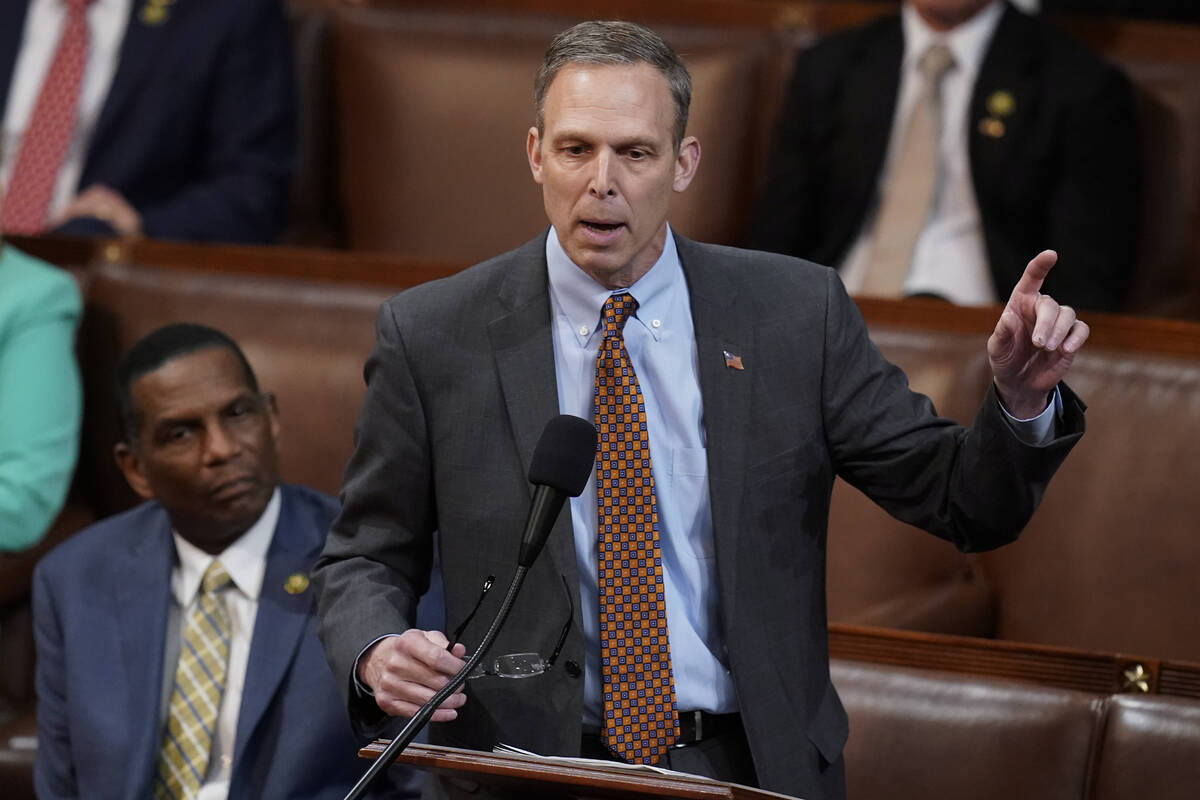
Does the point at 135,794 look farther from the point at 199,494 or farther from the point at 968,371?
the point at 968,371

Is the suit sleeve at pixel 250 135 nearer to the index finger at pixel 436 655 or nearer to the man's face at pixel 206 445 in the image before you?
the man's face at pixel 206 445

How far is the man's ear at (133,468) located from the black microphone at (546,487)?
965 mm

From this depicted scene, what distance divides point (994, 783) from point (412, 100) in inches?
67.7

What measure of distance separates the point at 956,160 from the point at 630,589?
61.8 inches

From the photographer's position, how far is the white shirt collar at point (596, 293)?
1.36m

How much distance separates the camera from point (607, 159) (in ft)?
4.22

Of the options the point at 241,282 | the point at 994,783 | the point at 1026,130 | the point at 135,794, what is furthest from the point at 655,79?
the point at 1026,130

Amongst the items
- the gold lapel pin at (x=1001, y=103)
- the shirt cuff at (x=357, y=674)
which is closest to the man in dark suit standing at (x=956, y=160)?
the gold lapel pin at (x=1001, y=103)

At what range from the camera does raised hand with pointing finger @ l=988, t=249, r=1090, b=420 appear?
3.83ft

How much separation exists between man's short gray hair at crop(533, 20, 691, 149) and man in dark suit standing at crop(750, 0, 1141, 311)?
4.40ft

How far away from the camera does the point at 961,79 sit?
267 centimetres

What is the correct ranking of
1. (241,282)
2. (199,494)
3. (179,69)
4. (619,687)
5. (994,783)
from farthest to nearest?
(179,69)
(241,282)
(199,494)
(994,783)
(619,687)

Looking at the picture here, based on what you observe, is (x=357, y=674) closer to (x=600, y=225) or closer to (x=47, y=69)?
(x=600, y=225)

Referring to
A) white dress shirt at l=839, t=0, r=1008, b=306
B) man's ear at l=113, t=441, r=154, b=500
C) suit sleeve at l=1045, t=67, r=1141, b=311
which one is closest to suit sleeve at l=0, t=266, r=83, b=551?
man's ear at l=113, t=441, r=154, b=500
